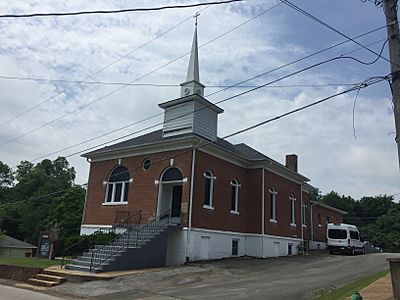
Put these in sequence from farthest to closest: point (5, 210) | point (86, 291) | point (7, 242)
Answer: point (5, 210) < point (7, 242) < point (86, 291)

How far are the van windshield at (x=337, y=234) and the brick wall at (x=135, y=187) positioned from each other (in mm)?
15544

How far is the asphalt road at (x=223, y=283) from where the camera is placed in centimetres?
1403

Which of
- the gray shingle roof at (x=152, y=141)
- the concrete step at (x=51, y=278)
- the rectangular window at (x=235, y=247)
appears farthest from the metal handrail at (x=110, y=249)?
the gray shingle roof at (x=152, y=141)

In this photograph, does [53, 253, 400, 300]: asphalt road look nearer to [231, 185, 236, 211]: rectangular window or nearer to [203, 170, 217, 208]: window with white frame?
[203, 170, 217, 208]: window with white frame

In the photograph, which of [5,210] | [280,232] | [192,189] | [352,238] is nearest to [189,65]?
[192,189]

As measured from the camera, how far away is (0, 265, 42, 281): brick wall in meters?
19.1

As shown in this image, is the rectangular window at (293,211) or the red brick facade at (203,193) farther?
the rectangular window at (293,211)

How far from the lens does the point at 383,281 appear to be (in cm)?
1286

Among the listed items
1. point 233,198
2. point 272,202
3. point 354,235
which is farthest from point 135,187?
point 354,235

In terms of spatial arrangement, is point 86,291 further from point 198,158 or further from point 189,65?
point 189,65

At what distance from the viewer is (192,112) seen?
84.3 feet

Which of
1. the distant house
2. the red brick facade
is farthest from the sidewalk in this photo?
the distant house

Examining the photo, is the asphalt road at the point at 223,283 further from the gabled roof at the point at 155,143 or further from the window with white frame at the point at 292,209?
the window with white frame at the point at 292,209

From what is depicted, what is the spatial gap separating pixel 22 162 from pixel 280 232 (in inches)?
2458
